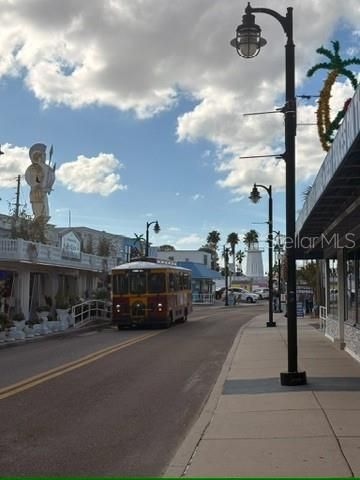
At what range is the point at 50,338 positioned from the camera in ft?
82.6

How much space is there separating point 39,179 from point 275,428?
35505 millimetres

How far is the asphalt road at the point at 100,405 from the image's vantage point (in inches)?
275

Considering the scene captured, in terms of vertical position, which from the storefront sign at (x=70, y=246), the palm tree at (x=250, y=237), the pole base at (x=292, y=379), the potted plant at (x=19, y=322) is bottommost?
the pole base at (x=292, y=379)

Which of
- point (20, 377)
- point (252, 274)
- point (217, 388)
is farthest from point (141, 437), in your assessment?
point (252, 274)

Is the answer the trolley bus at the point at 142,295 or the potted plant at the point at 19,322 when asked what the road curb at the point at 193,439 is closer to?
the potted plant at the point at 19,322

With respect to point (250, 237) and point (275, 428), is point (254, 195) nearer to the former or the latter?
point (275, 428)

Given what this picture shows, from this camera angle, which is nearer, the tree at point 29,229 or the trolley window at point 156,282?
the trolley window at point 156,282

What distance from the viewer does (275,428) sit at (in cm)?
783

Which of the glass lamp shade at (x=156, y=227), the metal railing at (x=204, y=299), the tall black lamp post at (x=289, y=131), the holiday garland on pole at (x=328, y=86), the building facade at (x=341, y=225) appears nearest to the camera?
the building facade at (x=341, y=225)

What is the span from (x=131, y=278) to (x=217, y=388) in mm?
17837

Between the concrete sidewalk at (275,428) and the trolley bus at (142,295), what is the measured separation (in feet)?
48.3

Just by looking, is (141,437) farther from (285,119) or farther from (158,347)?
(158,347)

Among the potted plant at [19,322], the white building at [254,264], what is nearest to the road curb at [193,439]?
the potted plant at [19,322]

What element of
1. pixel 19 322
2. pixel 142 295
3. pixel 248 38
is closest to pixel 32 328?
pixel 19 322
